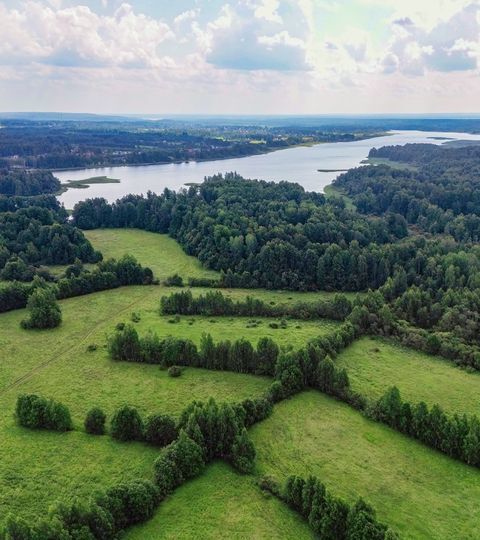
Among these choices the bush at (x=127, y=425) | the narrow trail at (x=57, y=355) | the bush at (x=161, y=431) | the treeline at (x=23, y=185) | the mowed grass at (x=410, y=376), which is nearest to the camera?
the bush at (x=161, y=431)

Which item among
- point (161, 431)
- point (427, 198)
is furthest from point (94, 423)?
point (427, 198)

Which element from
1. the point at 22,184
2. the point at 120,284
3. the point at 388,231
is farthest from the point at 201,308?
the point at 22,184

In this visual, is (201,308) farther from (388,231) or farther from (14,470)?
(388,231)

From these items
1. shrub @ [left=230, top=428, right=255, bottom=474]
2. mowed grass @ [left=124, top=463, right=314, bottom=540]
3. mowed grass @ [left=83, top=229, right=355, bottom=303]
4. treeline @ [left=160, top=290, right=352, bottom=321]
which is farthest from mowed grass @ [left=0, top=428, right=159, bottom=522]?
mowed grass @ [left=83, top=229, right=355, bottom=303]

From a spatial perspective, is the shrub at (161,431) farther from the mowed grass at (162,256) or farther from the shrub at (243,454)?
the mowed grass at (162,256)

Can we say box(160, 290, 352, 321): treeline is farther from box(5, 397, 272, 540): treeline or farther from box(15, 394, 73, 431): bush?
box(15, 394, 73, 431): bush

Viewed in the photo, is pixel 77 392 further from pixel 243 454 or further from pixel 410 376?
pixel 410 376

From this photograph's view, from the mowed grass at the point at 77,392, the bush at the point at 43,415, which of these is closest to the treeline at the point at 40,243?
the mowed grass at the point at 77,392
